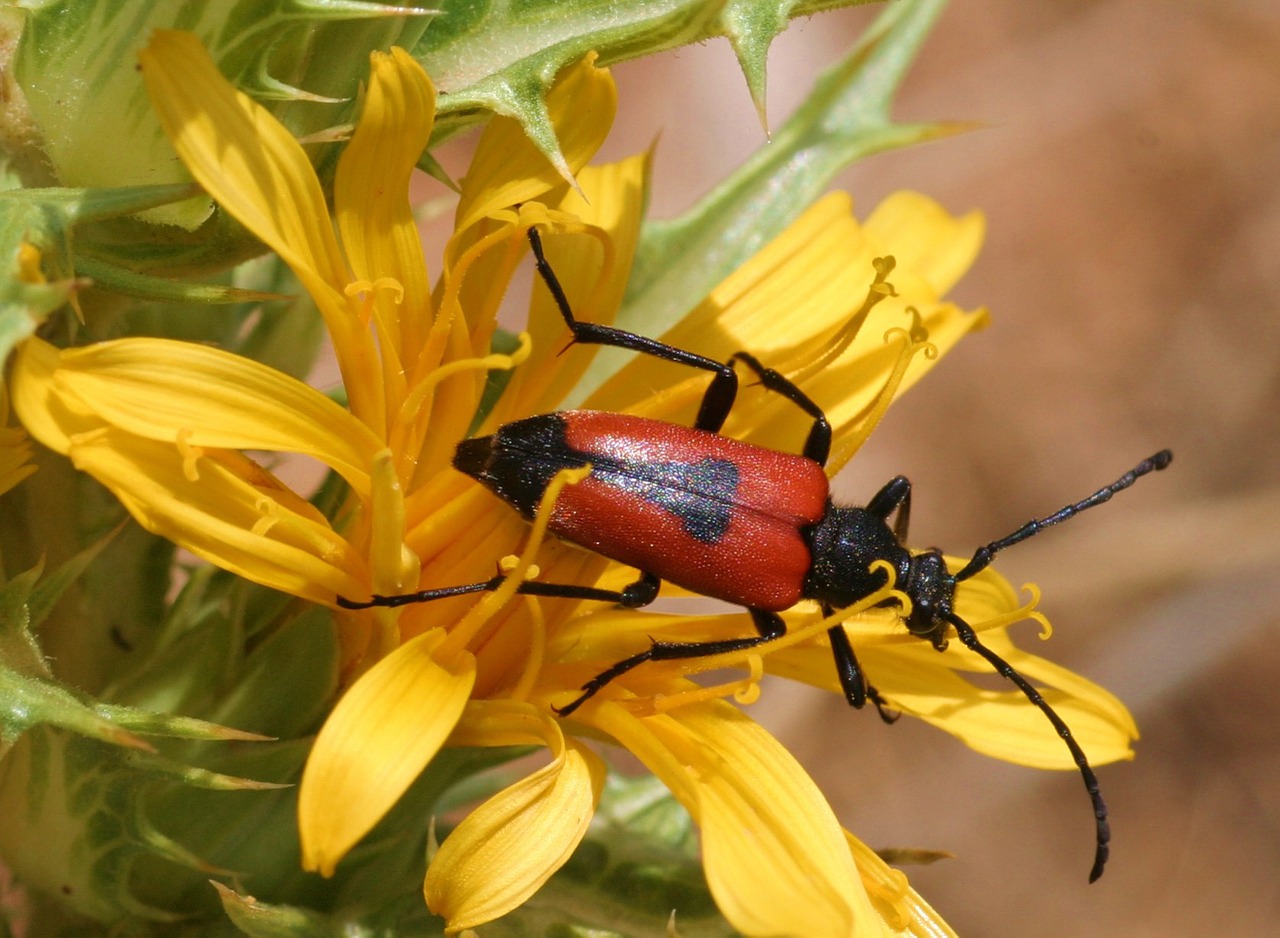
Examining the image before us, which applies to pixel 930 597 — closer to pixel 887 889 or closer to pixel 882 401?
pixel 882 401

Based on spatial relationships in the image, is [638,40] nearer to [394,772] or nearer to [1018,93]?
[394,772]

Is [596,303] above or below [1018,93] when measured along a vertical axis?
below

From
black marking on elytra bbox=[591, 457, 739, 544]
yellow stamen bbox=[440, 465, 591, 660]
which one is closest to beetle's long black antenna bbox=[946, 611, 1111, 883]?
black marking on elytra bbox=[591, 457, 739, 544]

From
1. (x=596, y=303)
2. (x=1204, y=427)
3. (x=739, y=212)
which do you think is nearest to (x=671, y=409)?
(x=596, y=303)

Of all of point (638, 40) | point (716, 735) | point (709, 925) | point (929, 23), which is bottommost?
point (709, 925)

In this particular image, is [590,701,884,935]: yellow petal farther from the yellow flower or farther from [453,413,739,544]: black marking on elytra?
[453,413,739,544]: black marking on elytra

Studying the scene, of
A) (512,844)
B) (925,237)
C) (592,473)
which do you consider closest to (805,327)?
(925,237)
